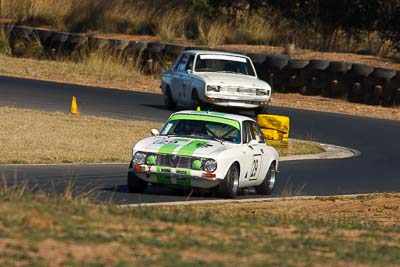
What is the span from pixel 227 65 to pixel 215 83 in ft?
4.77

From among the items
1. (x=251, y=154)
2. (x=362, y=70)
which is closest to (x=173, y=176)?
(x=251, y=154)

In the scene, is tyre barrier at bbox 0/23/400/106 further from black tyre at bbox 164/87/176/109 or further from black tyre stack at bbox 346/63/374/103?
black tyre at bbox 164/87/176/109

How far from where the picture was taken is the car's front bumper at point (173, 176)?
52.5ft

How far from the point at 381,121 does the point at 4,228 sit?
1970 centimetres

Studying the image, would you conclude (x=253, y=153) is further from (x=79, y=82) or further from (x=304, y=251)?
(x=79, y=82)

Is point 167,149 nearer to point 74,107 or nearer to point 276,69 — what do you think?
point 74,107

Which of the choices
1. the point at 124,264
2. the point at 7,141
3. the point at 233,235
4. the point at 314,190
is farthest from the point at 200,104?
the point at 124,264

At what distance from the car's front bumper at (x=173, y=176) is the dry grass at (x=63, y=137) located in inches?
141

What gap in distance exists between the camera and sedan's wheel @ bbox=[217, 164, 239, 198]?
1631 centimetres

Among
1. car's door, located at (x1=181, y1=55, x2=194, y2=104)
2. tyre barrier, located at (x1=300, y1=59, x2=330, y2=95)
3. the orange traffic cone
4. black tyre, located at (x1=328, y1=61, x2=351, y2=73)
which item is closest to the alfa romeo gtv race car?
the orange traffic cone

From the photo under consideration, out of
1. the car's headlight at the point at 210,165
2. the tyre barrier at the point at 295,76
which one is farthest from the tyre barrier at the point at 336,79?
the car's headlight at the point at 210,165

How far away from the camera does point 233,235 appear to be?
35.7 feet

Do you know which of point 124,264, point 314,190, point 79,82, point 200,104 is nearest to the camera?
point 124,264

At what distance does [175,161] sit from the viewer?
52.7 feet
